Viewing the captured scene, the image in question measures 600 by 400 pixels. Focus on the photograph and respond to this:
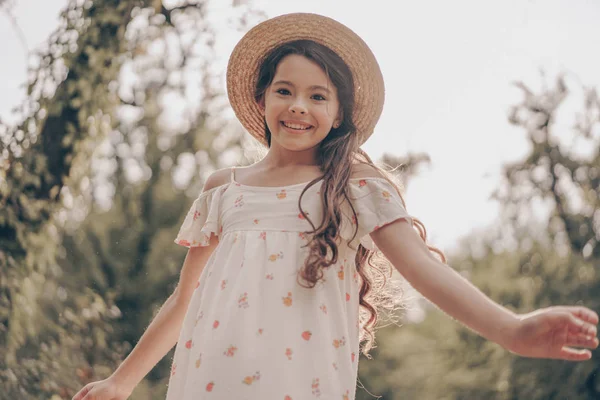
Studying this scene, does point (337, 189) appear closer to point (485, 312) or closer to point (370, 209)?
point (370, 209)

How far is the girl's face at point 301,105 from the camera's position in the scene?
2.07 meters

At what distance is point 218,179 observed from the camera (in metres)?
2.33

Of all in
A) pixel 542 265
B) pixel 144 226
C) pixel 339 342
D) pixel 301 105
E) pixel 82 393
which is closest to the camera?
pixel 339 342

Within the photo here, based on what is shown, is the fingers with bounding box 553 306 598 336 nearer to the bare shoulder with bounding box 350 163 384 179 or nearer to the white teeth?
the bare shoulder with bounding box 350 163 384 179

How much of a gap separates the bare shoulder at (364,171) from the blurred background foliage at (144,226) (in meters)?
0.74

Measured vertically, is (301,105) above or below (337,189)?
above

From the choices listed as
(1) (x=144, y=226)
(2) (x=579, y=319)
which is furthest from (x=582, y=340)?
(1) (x=144, y=226)

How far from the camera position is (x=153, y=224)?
13.0 meters

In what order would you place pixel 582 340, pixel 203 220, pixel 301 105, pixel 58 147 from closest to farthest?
pixel 582 340
pixel 301 105
pixel 203 220
pixel 58 147

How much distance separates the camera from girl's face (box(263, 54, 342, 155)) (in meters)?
2.07

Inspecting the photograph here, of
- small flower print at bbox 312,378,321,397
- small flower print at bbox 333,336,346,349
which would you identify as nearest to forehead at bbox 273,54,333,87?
small flower print at bbox 333,336,346,349

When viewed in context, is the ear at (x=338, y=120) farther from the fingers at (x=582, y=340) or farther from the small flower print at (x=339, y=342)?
the fingers at (x=582, y=340)

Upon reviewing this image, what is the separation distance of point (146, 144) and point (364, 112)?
11.8 m

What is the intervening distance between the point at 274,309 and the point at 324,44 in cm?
82
